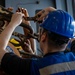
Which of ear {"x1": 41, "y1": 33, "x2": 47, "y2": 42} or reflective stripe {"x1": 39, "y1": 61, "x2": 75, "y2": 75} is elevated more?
ear {"x1": 41, "y1": 33, "x2": 47, "y2": 42}

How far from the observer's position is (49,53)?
99 centimetres

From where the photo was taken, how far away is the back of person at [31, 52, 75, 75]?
945mm

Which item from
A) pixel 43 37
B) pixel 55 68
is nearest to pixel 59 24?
pixel 43 37

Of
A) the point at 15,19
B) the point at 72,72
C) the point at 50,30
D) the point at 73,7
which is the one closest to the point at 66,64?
the point at 72,72

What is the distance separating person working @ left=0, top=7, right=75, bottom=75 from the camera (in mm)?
947

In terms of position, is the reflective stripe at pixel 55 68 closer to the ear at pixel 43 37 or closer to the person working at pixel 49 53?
the person working at pixel 49 53

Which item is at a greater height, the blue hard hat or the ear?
the blue hard hat

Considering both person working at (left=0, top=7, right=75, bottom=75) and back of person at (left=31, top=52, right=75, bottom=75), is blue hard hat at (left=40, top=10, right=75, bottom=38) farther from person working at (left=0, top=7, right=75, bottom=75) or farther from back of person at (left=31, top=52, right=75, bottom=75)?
back of person at (left=31, top=52, right=75, bottom=75)

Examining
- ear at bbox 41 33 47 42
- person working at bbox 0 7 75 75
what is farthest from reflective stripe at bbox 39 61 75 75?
ear at bbox 41 33 47 42

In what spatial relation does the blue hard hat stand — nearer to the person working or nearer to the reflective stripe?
the person working

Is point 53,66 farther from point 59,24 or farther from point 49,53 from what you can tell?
point 59,24

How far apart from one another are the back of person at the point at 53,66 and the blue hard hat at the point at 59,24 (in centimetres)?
11

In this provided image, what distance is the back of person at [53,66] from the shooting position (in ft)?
3.10

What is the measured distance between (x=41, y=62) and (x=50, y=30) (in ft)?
0.49
